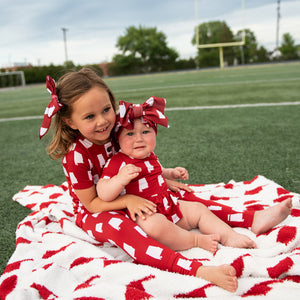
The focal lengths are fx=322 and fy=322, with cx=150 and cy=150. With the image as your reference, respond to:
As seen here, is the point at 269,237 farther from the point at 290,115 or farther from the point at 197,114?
the point at 197,114

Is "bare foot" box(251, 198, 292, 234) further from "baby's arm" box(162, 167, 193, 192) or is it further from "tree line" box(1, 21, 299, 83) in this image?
"tree line" box(1, 21, 299, 83)

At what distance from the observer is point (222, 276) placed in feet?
3.78

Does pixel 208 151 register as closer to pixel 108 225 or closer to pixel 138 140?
pixel 138 140

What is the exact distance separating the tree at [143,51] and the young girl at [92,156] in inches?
1556

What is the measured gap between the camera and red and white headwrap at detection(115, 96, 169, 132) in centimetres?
150

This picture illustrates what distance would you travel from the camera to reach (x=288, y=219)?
166 centimetres

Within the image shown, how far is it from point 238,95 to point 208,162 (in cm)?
395

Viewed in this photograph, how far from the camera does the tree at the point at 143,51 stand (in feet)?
138

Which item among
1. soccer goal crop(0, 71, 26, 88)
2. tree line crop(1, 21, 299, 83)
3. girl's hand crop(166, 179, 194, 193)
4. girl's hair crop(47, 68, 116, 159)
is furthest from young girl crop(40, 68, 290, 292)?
soccer goal crop(0, 71, 26, 88)

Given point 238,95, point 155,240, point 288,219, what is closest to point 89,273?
point 155,240

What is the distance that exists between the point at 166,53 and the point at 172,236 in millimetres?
47162

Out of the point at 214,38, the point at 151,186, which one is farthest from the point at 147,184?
the point at 214,38

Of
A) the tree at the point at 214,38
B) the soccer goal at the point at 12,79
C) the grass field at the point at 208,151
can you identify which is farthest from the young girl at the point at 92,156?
the tree at the point at 214,38

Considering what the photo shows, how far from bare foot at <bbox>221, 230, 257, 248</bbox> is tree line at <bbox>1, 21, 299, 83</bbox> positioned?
2712cm
